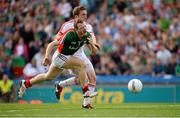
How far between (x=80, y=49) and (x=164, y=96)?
8.21 metres

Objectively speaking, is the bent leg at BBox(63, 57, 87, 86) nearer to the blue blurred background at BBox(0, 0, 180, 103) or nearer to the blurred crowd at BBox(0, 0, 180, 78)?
the blue blurred background at BBox(0, 0, 180, 103)

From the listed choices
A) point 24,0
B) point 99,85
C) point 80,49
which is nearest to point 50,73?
point 80,49

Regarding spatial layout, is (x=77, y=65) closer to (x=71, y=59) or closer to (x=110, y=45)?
(x=71, y=59)

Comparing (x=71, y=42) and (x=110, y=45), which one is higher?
(x=110, y=45)

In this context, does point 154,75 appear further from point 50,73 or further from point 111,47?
point 50,73

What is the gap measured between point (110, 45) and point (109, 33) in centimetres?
79

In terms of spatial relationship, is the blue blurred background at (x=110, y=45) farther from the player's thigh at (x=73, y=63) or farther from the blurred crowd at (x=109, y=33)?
the player's thigh at (x=73, y=63)

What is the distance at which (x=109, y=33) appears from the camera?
2764cm

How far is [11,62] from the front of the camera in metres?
27.1

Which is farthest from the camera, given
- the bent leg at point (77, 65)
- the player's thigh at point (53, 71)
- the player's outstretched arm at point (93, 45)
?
the player's thigh at point (53, 71)

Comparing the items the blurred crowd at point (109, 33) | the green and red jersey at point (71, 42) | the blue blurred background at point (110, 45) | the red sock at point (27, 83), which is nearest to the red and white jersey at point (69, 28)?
the green and red jersey at point (71, 42)

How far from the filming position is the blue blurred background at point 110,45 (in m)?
25.6

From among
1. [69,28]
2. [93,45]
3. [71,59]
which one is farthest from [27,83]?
[93,45]

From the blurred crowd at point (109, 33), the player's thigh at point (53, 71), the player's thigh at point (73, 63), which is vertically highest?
the blurred crowd at point (109, 33)
